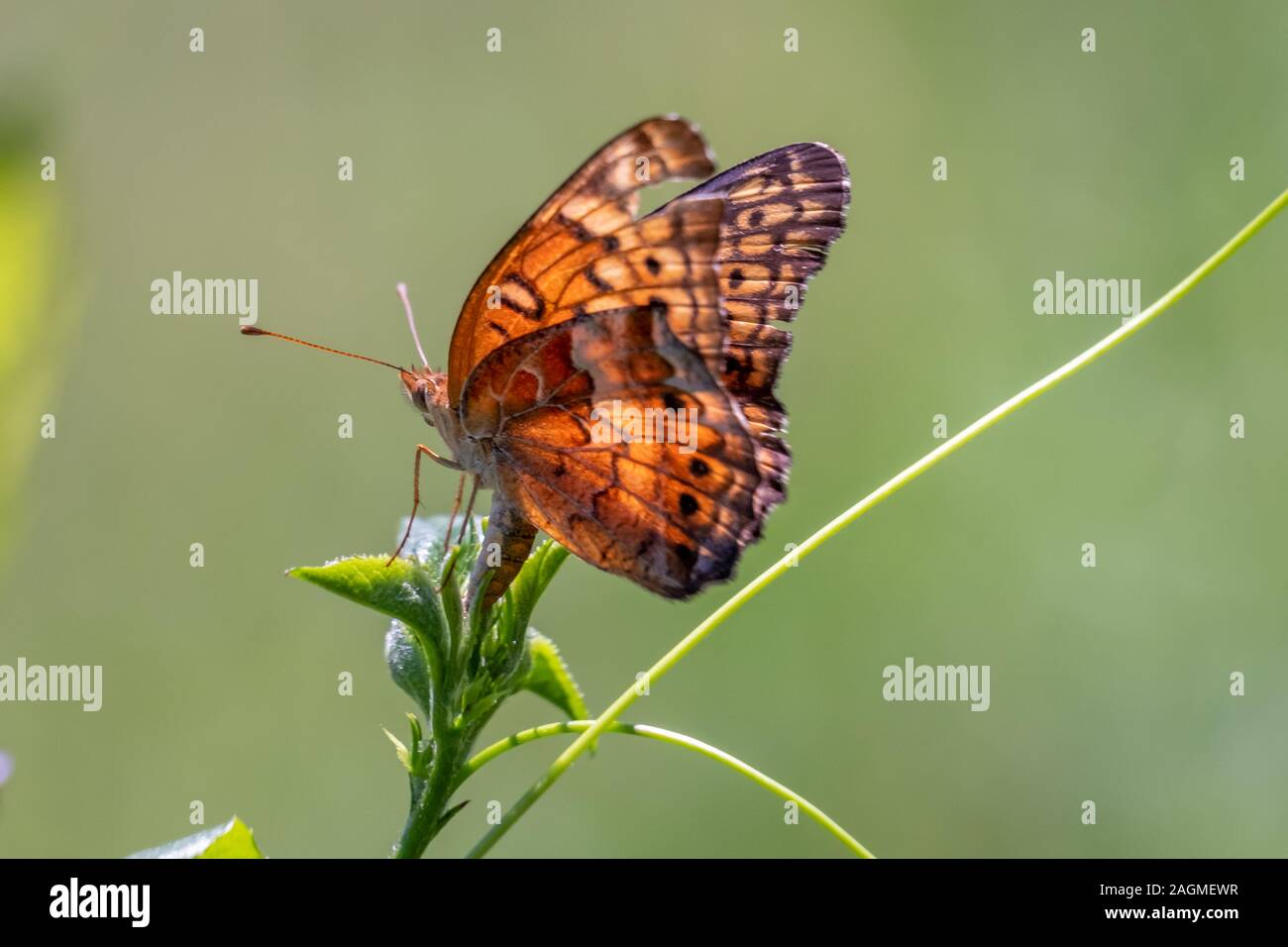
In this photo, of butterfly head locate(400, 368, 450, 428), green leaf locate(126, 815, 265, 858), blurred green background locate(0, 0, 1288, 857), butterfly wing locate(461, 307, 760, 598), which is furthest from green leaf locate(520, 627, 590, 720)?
blurred green background locate(0, 0, 1288, 857)

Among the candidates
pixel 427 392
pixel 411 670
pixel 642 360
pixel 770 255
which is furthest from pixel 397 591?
pixel 770 255

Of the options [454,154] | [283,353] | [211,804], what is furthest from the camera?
[454,154]

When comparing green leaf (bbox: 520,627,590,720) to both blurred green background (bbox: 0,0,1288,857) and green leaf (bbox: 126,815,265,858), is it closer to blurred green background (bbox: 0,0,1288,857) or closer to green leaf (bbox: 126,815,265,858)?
green leaf (bbox: 126,815,265,858)

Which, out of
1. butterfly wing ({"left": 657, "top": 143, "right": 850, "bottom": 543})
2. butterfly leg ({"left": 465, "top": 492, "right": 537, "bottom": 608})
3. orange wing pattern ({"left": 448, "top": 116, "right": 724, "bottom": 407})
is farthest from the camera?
butterfly wing ({"left": 657, "top": 143, "right": 850, "bottom": 543})

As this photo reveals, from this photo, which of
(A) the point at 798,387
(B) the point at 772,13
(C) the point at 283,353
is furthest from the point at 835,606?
(B) the point at 772,13

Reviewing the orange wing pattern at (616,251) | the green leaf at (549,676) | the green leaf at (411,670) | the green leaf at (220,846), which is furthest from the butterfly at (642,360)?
the green leaf at (220,846)

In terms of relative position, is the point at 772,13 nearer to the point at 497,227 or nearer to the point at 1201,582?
the point at 497,227
